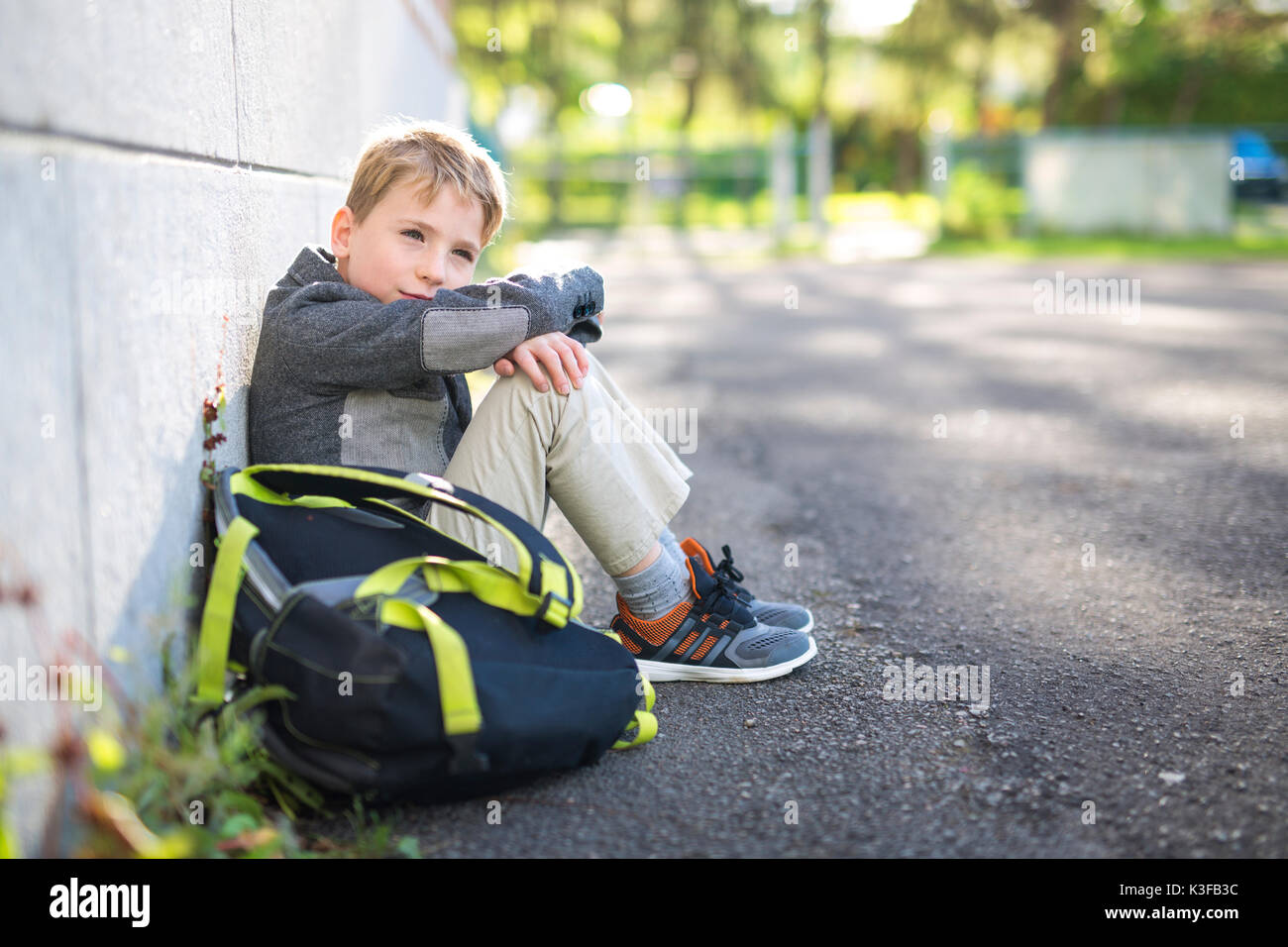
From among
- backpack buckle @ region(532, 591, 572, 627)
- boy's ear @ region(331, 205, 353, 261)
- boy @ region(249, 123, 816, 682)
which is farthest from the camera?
boy's ear @ region(331, 205, 353, 261)

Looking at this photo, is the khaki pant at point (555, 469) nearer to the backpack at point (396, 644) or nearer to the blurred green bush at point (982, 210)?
the backpack at point (396, 644)

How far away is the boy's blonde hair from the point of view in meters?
2.50

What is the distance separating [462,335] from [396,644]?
75cm

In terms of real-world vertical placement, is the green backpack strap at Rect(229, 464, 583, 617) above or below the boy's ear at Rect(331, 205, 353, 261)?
below

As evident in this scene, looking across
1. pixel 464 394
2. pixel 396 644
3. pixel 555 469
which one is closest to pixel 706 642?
pixel 555 469

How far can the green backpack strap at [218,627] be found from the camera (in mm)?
1830

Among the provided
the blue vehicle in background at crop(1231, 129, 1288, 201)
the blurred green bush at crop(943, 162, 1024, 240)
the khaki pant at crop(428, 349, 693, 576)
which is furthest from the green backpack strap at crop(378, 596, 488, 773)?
the blue vehicle in background at crop(1231, 129, 1288, 201)

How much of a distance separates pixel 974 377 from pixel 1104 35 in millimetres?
17998

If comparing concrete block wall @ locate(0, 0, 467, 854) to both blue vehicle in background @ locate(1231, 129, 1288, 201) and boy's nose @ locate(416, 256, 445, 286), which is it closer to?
boy's nose @ locate(416, 256, 445, 286)

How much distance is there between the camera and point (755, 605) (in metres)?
2.74

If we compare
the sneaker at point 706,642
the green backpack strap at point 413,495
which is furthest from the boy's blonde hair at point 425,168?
the sneaker at point 706,642

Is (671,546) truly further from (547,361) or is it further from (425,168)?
(425,168)
